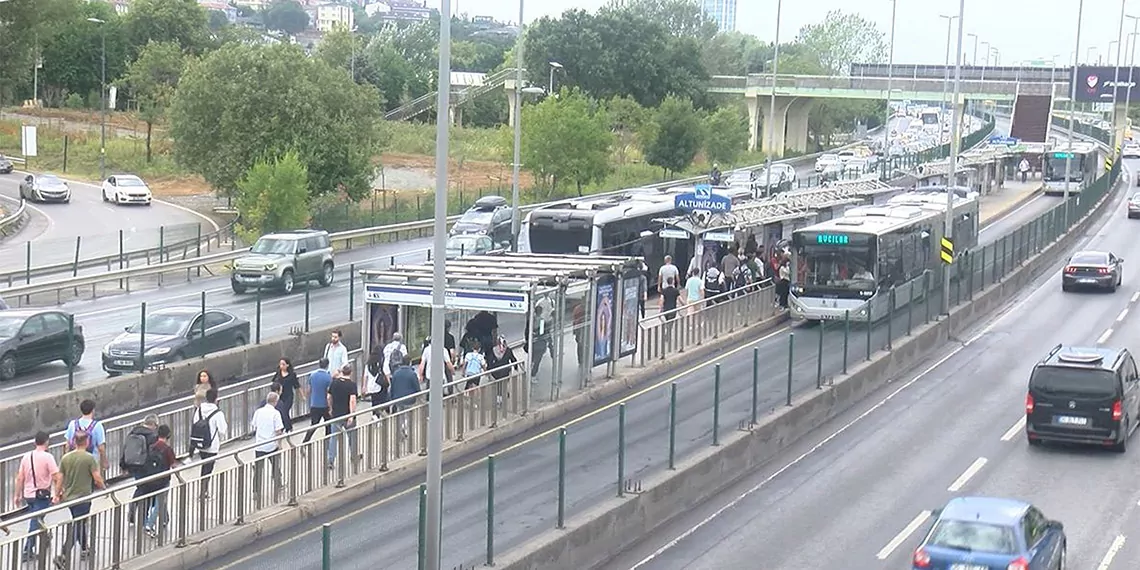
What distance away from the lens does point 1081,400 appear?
79.5ft

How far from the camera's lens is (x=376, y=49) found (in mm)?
135625

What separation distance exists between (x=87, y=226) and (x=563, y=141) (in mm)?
20358

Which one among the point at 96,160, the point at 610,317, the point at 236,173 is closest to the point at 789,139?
the point at 96,160

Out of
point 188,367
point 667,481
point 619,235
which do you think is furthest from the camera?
point 619,235

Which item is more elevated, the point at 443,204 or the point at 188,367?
the point at 443,204

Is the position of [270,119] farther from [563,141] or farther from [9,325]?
[9,325]

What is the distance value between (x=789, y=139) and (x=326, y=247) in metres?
92.6

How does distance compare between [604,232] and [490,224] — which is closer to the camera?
[604,232]

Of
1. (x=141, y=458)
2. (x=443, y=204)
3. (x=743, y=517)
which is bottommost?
(x=743, y=517)

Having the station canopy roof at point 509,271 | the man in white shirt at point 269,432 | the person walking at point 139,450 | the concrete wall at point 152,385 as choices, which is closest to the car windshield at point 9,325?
the concrete wall at point 152,385

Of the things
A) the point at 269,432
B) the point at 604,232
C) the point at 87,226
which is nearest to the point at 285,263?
the point at 604,232

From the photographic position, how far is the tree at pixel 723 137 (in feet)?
299

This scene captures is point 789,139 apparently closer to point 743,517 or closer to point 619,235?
point 619,235

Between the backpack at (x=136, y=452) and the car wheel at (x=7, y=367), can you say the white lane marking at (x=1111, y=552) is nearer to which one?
the backpack at (x=136, y=452)
